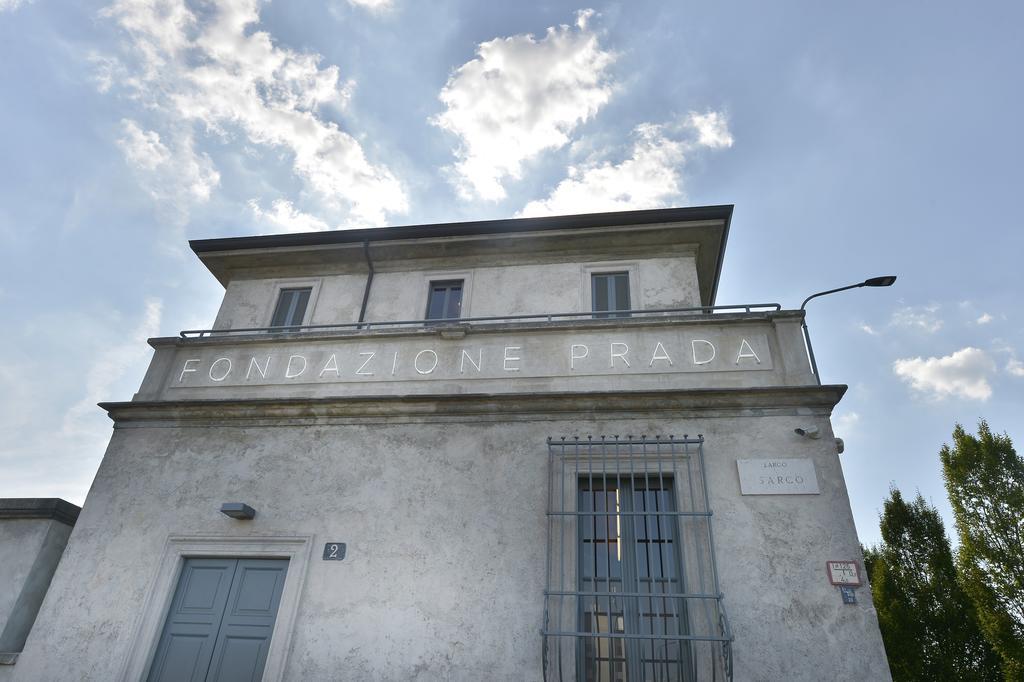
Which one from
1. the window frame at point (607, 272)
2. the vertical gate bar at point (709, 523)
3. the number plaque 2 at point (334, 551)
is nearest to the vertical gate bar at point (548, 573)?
the vertical gate bar at point (709, 523)

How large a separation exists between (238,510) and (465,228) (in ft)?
18.6

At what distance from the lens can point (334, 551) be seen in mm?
6492

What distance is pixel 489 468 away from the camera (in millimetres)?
6707

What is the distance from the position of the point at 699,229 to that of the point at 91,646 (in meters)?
9.97

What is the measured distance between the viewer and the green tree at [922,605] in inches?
730

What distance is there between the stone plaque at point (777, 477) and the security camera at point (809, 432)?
32 cm

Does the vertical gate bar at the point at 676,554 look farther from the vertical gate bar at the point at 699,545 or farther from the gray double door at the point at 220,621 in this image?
the gray double door at the point at 220,621

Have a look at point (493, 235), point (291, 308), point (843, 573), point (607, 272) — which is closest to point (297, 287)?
point (291, 308)

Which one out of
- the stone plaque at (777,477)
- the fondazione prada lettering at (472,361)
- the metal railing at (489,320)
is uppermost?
the metal railing at (489,320)

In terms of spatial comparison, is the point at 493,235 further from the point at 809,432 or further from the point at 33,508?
the point at 33,508

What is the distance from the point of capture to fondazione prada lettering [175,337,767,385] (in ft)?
23.5

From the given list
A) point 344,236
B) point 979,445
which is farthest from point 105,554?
point 979,445

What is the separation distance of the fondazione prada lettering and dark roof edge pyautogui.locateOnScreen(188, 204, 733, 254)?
271cm

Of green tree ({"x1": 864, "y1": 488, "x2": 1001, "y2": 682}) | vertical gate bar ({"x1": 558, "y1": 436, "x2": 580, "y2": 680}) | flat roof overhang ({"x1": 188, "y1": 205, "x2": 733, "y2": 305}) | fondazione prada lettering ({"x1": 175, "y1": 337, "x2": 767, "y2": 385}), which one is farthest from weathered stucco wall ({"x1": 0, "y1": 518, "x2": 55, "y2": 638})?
green tree ({"x1": 864, "y1": 488, "x2": 1001, "y2": 682})
